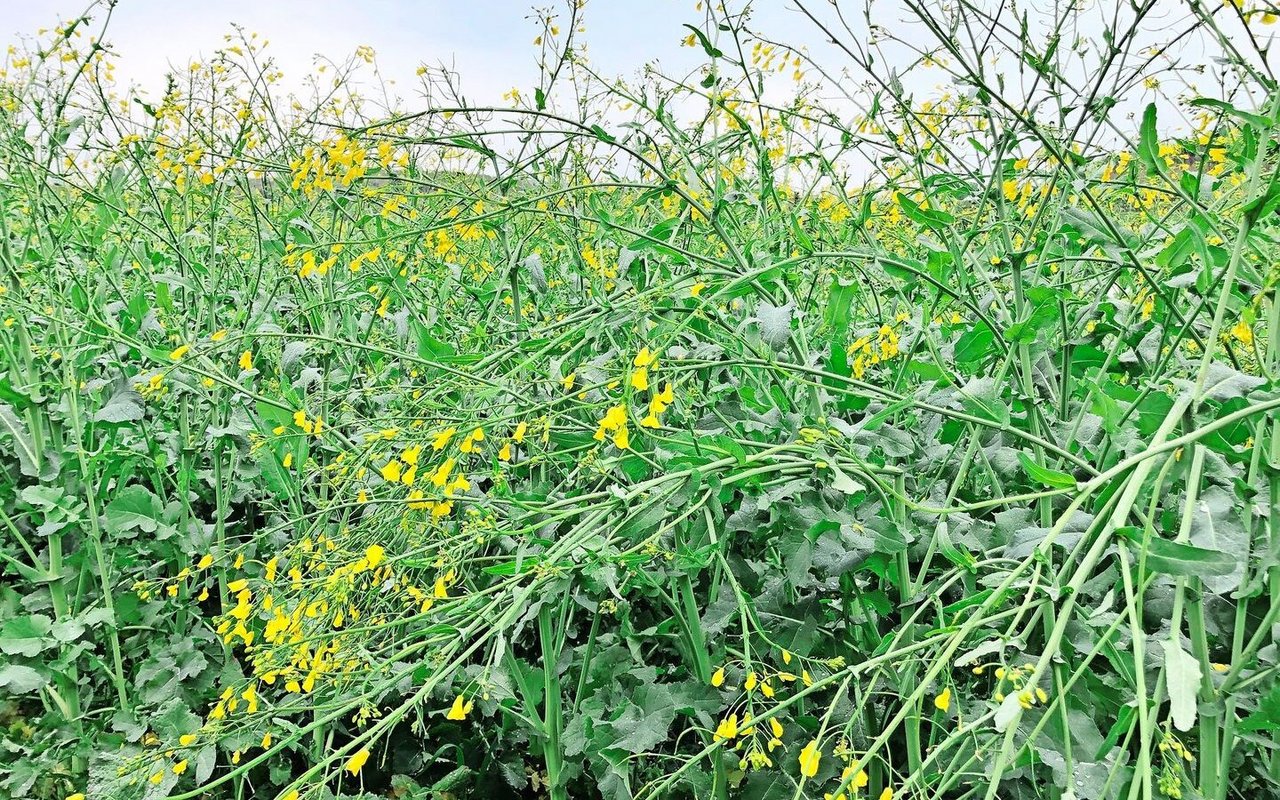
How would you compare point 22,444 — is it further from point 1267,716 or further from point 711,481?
point 1267,716

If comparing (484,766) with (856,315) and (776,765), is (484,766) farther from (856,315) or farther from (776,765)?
(856,315)

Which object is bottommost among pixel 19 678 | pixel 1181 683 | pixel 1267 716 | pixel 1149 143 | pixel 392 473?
pixel 19 678

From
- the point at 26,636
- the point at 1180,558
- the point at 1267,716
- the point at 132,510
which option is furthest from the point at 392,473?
the point at 26,636

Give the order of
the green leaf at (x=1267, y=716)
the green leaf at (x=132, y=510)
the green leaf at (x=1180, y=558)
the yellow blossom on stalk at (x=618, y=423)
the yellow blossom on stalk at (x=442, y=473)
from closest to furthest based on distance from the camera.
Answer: the green leaf at (x=1180, y=558) → the green leaf at (x=1267, y=716) → the yellow blossom on stalk at (x=618, y=423) → the yellow blossom on stalk at (x=442, y=473) → the green leaf at (x=132, y=510)

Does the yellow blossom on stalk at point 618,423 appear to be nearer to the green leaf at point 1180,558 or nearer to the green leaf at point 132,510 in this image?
the green leaf at point 1180,558

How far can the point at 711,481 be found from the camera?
129cm

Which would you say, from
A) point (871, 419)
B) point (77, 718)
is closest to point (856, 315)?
point (871, 419)

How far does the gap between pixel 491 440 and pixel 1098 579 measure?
97cm

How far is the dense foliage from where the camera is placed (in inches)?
46.5

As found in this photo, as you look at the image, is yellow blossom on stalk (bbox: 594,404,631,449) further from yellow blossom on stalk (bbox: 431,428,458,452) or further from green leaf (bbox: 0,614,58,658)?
green leaf (bbox: 0,614,58,658)

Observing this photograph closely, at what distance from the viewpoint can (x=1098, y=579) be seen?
4.21 ft

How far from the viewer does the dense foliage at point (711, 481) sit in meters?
1.18

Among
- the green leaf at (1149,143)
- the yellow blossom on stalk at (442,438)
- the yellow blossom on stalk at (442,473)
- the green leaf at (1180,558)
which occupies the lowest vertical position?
the green leaf at (1180,558)

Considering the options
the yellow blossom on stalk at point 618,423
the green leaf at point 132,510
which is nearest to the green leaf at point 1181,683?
the yellow blossom on stalk at point 618,423
